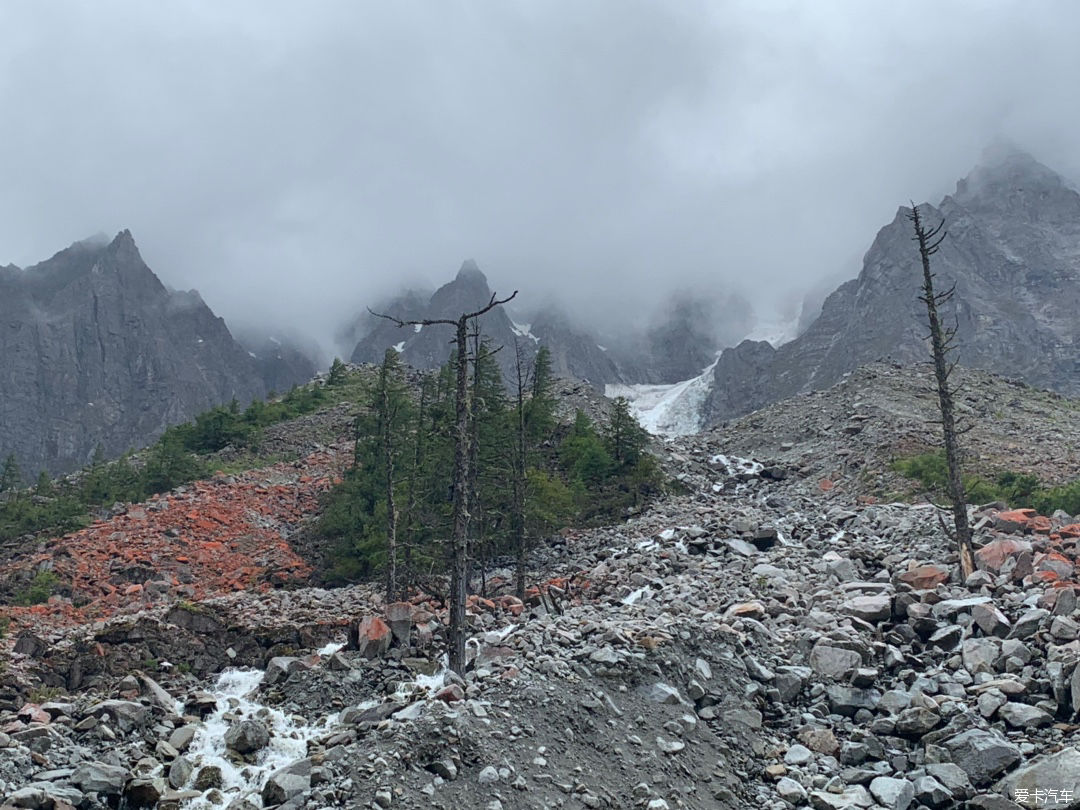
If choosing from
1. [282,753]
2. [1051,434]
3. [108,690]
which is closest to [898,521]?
[282,753]

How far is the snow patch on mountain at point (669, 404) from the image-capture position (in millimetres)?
132125

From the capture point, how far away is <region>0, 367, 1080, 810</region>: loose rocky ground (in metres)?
9.89

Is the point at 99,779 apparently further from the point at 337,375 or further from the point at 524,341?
the point at 524,341

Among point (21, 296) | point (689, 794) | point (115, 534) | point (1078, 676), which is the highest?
point (21, 296)

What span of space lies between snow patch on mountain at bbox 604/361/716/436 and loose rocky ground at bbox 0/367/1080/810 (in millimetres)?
105296

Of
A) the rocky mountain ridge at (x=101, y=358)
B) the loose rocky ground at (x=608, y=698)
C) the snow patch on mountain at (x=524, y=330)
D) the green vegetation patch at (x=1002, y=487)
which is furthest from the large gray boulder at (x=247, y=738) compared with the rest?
the snow patch on mountain at (x=524, y=330)

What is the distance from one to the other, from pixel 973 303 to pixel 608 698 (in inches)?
5223

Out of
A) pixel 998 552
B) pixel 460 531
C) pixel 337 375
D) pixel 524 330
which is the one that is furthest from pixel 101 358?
pixel 998 552

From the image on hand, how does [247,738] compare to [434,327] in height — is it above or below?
below

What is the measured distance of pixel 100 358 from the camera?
485 ft

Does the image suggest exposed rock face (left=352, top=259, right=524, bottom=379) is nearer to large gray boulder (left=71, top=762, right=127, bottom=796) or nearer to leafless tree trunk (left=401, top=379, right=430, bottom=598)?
leafless tree trunk (left=401, top=379, right=430, bottom=598)

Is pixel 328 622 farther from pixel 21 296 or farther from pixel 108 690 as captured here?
pixel 21 296

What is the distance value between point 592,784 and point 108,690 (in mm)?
9253

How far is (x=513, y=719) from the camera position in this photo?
35.4 feet
